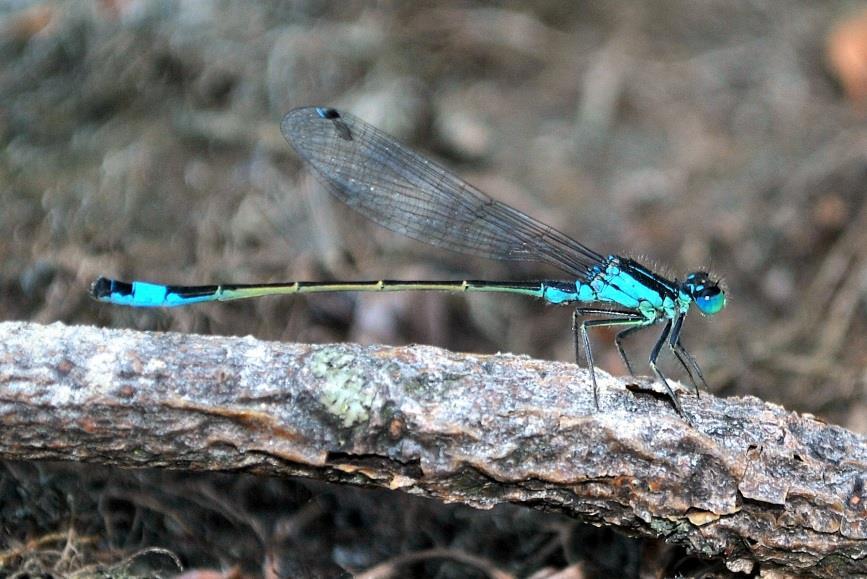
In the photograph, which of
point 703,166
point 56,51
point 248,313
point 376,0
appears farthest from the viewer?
point 376,0

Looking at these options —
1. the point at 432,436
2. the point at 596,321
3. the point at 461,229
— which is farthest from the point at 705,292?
the point at 432,436

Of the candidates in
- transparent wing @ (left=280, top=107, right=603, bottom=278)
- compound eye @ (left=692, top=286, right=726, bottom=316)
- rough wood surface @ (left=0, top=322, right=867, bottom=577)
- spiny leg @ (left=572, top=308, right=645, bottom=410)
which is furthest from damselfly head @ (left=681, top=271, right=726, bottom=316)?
rough wood surface @ (left=0, top=322, right=867, bottom=577)

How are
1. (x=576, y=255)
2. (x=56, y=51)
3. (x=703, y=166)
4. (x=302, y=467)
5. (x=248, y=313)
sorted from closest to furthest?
1. (x=302, y=467)
2. (x=576, y=255)
3. (x=248, y=313)
4. (x=56, y=51)
5. (x=703, y=166)

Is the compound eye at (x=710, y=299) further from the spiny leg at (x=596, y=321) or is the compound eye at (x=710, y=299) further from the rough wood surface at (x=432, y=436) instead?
the rough wood surface at (x=432, y=436)

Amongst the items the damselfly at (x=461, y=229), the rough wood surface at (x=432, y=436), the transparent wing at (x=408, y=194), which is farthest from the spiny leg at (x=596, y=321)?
the rough wood surface at (x=432, y=436)

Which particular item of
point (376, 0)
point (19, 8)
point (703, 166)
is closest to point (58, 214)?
point (19, 8)

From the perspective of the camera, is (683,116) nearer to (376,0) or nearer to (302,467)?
(376,0)
